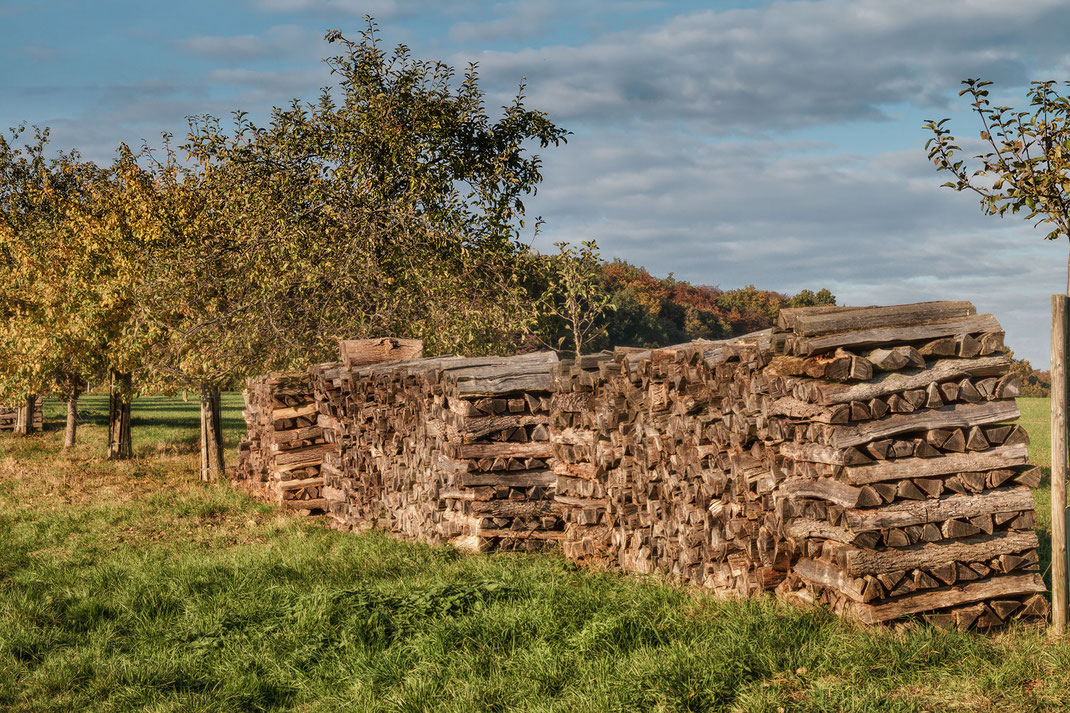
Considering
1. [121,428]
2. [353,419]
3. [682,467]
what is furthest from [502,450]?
[121,428]

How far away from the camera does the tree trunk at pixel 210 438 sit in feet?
59.4

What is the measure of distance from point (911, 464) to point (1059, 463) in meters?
1.01

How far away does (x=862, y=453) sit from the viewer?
554 centimetres

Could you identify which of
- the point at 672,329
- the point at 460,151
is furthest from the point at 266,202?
the point at 672,329

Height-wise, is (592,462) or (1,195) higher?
(1,195)

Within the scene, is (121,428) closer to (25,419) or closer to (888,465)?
(25,419)

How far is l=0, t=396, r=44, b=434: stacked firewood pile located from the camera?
28.4 m

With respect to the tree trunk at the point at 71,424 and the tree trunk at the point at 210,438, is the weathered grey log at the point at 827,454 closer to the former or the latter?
the tree trunk at the point at 210,438

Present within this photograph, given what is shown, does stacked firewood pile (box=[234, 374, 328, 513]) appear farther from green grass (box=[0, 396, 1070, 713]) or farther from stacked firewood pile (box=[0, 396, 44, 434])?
stacked firewood pile (box=[0, 396, 44, 434])

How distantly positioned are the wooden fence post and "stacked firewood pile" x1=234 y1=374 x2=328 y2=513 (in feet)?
35.0

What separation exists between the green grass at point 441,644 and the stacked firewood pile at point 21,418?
2123cm

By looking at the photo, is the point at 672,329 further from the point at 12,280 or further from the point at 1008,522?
the point at 1008,522

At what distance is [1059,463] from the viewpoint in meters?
5.63

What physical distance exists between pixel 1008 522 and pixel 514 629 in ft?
11.1
